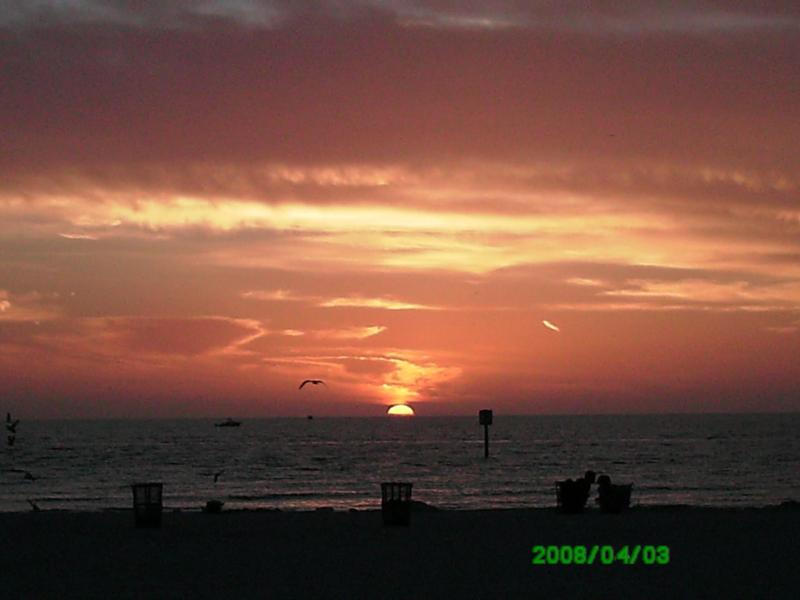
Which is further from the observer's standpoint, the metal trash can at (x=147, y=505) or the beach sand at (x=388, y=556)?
the metal trash can at (x=147, y=505)

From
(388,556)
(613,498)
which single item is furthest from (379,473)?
(388,556)

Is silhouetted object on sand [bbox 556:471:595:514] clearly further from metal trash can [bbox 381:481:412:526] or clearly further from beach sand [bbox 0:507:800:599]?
metal trash can [bbox 381:481:412:526]

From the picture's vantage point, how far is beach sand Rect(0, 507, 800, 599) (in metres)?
15.9

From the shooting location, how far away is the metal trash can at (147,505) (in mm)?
24797

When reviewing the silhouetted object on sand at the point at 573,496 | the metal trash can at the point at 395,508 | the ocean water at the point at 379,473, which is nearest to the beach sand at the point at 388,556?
the metal trash can at the point at 395,508

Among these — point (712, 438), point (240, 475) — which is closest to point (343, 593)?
point (240, 475)

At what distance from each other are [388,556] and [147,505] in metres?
7.71

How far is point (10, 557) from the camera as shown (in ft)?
64.8

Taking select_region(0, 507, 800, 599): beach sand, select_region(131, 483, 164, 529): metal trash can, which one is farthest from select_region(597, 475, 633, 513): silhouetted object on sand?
select_region(131, 483, 164, 529): metal trash can

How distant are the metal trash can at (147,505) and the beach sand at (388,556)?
0.35 meters

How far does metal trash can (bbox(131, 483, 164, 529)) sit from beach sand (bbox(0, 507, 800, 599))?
35 cm

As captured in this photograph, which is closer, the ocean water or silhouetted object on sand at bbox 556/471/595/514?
silhouetted object on sand at bbox 556/471/595/514

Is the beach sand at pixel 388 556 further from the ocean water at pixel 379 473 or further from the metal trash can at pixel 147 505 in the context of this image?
the ocean water at pixel 379 473

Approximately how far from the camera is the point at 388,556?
19.6 m
